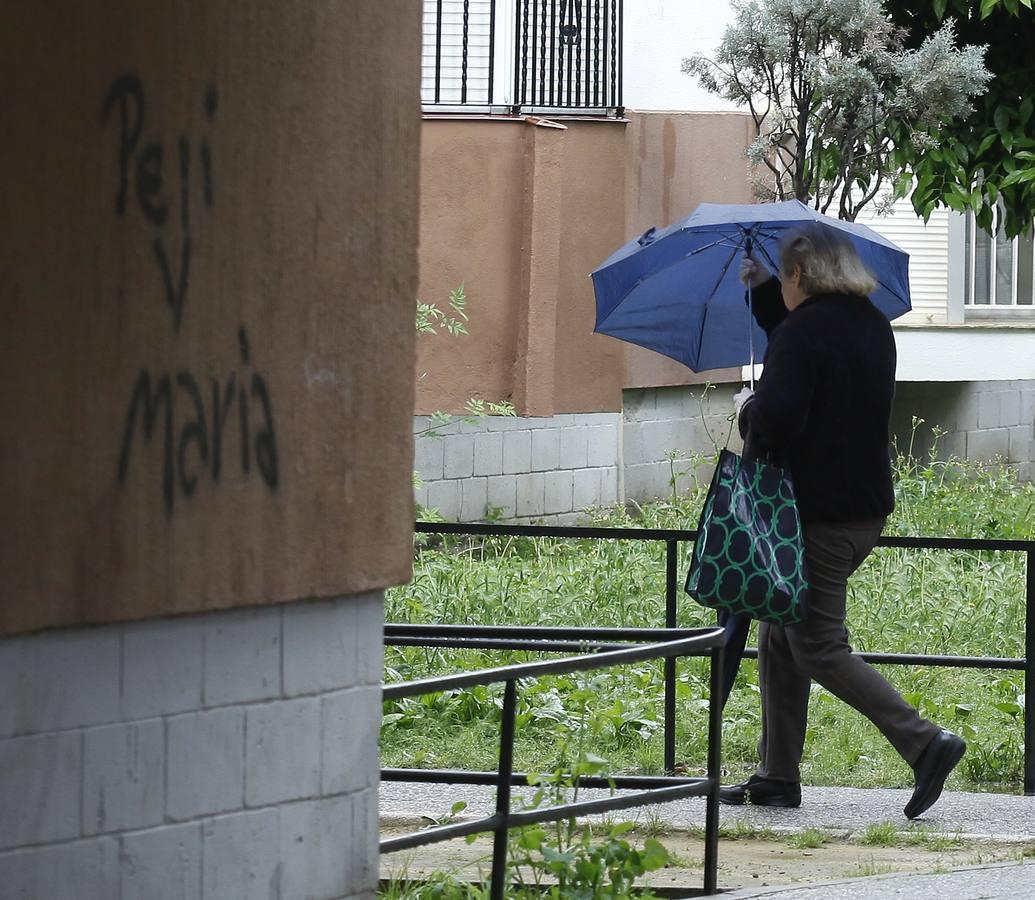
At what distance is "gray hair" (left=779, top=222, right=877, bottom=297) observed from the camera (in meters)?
5.78

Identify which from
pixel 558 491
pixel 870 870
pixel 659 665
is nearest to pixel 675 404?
pixel 558 491

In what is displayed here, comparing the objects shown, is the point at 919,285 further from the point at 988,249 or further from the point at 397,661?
the point at 397,661

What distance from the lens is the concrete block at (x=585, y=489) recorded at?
13562 mm

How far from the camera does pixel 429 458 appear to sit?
40.5ft

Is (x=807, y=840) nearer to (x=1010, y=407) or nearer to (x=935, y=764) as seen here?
(x=935, y=764)

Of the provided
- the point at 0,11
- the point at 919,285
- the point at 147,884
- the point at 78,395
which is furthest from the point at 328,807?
the point at 919,285

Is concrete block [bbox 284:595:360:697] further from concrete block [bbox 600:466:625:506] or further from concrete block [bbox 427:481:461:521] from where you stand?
concrete block [bbox 600:466:625:506]

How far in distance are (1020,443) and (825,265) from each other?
1216cm

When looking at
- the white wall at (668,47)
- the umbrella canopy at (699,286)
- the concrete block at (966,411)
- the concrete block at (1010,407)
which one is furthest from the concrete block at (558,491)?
Answer: the umbrella canopy at (699,286)

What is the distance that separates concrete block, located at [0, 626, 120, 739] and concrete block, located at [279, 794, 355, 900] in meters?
0.55

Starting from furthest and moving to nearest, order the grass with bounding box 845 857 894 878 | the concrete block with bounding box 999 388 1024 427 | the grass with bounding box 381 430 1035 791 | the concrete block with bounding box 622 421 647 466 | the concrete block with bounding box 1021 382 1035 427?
the concrete block with bounding box 1021 382 1035 427 → the concrete block with bounding box 999 388 1024 427 → the concrete block with bounding box 622 421 647 466 → the grass with bounding box 381 430 1035 791 → the grass with bounding box 845 857 894 878

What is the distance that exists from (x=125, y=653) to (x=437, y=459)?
893 centimetres

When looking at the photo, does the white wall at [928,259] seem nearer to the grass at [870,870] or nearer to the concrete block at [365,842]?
the grass at [870,870]

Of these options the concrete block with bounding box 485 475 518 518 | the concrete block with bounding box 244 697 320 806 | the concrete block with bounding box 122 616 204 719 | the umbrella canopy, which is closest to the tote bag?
the umbrella canopy
